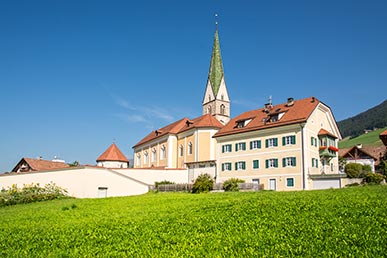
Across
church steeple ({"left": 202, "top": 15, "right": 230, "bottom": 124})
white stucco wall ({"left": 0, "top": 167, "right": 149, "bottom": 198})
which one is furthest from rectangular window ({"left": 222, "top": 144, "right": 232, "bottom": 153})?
church steeple ({"left": 202, "top": 15, "right": 230, "bottom": 124})

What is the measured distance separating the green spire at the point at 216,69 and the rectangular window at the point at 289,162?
45.1 metres

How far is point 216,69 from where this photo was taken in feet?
275

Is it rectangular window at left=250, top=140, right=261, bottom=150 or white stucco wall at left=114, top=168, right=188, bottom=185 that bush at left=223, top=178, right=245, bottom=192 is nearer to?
rectangular window at left=250, top=140, right=261, bottom=150

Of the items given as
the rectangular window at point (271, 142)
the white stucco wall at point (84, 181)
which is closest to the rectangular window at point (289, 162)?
the rectangular window at point (271, 142)

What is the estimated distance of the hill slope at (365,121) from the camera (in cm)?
12719

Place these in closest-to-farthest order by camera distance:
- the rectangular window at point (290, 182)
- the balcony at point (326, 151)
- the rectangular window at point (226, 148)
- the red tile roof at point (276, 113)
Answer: the rectangular window at point (290, 182)
the red tile roof at point (276, 113)
the balcony at point (326, 151)
the rectangular window at point (226, 148)

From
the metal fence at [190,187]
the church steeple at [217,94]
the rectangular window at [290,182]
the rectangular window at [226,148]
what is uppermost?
the church steeple at [217,94]

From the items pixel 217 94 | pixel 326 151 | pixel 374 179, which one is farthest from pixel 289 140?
pixel 217 94

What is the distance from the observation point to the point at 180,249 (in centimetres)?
840

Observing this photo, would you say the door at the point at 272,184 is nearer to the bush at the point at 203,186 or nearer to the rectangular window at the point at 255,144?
the rectangular window at the point at 255,144

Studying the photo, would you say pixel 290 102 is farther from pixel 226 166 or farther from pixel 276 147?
pixel 226 166

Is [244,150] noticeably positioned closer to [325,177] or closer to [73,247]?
[325,177]

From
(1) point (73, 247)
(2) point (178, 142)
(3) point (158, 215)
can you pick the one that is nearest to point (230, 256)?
(1) point (73, 247)

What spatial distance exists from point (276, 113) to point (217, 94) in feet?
135
